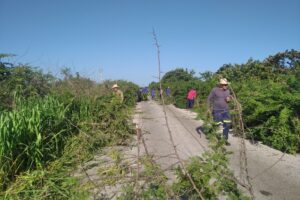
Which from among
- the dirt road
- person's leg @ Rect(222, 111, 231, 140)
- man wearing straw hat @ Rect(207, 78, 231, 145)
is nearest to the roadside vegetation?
the dirt road

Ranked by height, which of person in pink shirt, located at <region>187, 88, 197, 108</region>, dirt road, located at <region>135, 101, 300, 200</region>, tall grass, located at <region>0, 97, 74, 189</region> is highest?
person in pink shirt, located at <region>187, 88, 197, 108</region>

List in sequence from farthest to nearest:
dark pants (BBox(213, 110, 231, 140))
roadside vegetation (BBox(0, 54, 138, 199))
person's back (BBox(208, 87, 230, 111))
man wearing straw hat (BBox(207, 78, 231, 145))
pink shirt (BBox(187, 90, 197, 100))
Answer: pink shirt (BBox(187, 90, 197, 100)), person's back (BBox(208, 87, 230, 111)), man wearing straw hat (BBox(207, 78, 231, 145)), dark pants (BBox(213, 110, 231, 140)), roadside vegetation (BBox(0, 54, 138, 199))

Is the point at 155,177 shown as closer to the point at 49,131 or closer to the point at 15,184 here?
the point at 15,184

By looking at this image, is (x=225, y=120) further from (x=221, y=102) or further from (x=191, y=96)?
(x=191, y=96)

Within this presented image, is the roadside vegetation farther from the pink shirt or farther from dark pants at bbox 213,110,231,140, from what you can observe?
the pink shirt

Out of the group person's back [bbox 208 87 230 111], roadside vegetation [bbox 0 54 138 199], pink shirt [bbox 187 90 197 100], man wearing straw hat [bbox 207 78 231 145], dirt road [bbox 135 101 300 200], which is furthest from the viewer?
pink shirt [bbox 187 90 197 100]

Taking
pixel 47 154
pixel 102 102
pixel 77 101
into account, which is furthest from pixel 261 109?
pixel 47 154

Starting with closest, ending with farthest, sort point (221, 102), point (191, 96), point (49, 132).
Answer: point (49, 132), point (221, 102), point (191, 96)

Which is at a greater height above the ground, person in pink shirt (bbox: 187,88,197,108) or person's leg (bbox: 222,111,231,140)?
person in pink shirt (bbox: 187,88,197,108)

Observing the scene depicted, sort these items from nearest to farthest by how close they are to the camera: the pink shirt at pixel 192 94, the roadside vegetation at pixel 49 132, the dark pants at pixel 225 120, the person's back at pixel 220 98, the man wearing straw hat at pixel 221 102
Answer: the roadside vegetation at pixel 49 132, the dark pants at pixel 225 120, the man wearing straw hat at pixel 221 102, the person's back at pixel 220 98, the pink shirt at pixel 192 94

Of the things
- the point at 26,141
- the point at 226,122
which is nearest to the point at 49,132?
the point at 26,141

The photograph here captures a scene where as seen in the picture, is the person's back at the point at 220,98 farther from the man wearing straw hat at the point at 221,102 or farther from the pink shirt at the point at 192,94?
the pink shirt at the point at 192,94

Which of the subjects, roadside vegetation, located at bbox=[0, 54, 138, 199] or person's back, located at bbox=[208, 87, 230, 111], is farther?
person's back, located at bbox=[208, 87, 230, 111]

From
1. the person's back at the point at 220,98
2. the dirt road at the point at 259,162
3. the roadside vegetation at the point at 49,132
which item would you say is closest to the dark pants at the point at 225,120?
the person's back at the point at 220,98
